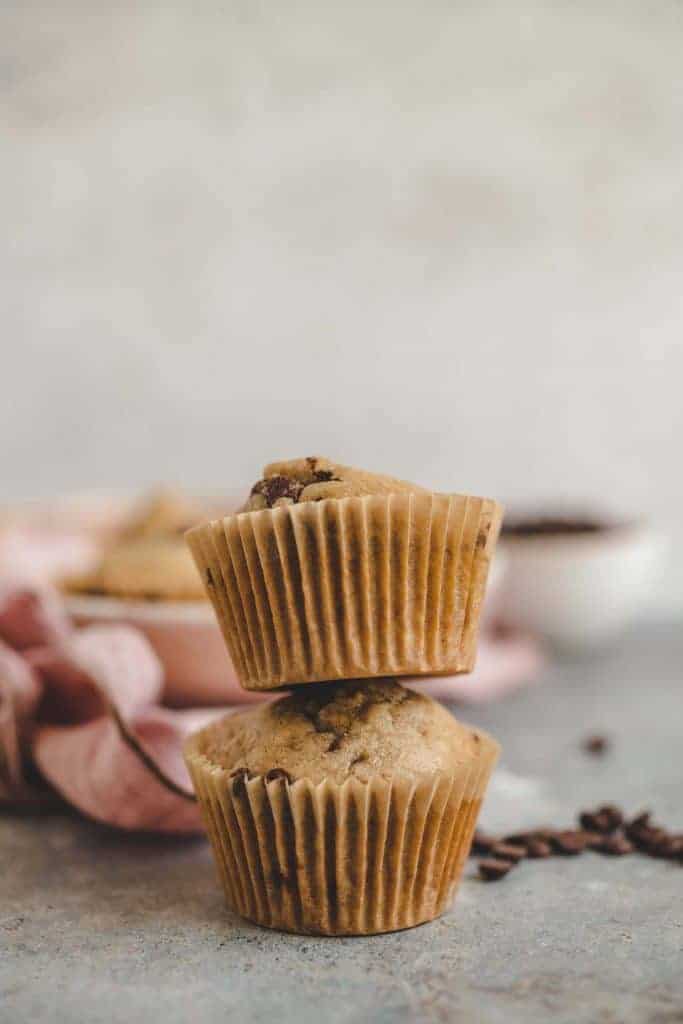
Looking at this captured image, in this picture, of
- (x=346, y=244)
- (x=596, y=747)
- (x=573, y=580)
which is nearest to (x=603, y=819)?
(x=596, y=747)

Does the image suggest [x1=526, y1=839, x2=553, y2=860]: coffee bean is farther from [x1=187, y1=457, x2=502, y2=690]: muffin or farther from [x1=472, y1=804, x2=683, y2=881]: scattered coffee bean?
[x1=187, y1=457, x2=502, y2=690]: muffin

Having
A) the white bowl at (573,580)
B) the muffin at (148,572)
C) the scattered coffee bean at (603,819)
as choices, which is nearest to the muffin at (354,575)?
the scattered coffee bean at (603,819)

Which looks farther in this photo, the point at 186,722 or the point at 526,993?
the point at 186,722

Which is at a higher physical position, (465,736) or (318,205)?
(318,205)

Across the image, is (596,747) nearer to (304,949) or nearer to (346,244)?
(304,949)

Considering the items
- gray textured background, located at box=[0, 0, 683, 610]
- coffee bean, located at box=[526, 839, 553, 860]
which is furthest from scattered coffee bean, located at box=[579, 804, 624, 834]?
gray textured background, located at box=[0, 0, 683, 610]

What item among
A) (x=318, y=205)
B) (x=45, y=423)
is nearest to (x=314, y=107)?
(x=318, y=205)

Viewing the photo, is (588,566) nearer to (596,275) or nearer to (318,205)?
(596,275)
